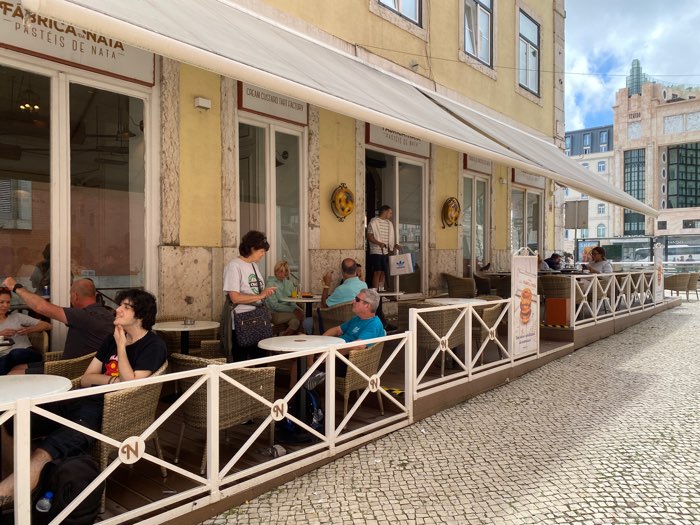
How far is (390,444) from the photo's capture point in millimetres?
4043

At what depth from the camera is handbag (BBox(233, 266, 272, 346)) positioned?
4383 mm

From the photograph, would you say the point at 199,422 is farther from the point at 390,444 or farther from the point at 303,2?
the point at 303,2

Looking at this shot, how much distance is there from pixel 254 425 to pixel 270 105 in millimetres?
3898

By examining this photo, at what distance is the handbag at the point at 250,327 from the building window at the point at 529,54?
10.1m

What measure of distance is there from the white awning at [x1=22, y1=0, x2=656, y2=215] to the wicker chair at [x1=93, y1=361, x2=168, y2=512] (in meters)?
1.91

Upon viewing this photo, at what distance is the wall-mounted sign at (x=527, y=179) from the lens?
12.1 meters

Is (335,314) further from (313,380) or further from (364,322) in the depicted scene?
(313,380)

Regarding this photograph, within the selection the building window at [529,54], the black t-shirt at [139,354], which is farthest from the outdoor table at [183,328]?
the building window at [529,54]

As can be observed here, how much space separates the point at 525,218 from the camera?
12.9 m

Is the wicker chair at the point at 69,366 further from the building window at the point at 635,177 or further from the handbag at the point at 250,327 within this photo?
the building window at the point at 635,177

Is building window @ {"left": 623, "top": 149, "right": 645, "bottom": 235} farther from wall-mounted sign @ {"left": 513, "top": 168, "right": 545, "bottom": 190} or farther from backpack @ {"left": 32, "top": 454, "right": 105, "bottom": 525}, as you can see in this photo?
backpack @ {"left": 32, "top": 454, "right": 105, "bottom": 525}

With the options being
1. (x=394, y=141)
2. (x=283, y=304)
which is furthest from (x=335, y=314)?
(x=394, y=141)

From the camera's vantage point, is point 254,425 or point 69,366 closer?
point 69,366

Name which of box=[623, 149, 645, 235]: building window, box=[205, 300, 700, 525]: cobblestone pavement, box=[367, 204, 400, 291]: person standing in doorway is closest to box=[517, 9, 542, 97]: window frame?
box=[367, 204, 400, 291]: person standing in doorway
